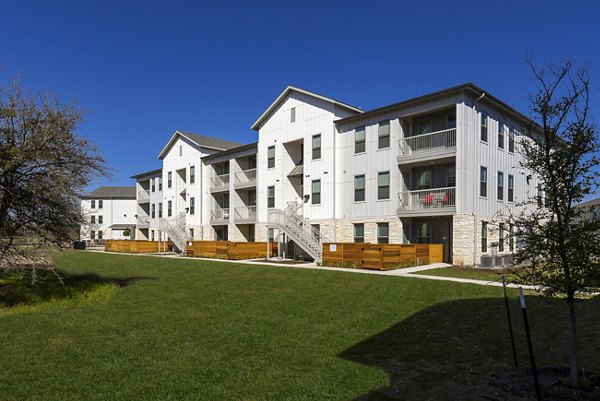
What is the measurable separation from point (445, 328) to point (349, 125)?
783 inches

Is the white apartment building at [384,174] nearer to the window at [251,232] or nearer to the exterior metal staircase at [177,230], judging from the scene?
the window at [251,232]

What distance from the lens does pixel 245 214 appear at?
35625mm

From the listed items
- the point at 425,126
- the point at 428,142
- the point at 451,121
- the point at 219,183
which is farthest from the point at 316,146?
the point at 219,183

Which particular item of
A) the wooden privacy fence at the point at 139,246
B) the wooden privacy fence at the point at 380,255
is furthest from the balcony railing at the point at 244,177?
the wooden privacy fence at the point at 380,255

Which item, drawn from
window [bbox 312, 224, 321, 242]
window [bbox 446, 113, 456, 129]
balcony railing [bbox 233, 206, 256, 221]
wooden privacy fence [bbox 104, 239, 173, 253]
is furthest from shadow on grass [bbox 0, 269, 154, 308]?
wooden privacy fence [bbox 104, 239, 173, 253]

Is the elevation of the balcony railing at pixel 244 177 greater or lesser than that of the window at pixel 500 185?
greater

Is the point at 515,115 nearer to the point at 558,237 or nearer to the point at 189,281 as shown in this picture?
the point at 189,281

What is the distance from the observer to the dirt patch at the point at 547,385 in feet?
16.0

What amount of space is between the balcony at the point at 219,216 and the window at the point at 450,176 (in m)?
19.8

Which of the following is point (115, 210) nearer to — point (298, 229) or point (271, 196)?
point (271, 196)

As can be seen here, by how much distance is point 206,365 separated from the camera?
6176 mm

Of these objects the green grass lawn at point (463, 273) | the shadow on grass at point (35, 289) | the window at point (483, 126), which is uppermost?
the window at point (483, 126)

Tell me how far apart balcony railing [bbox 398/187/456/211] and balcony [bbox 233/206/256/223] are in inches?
538

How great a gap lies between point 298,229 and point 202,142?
18953 mm
